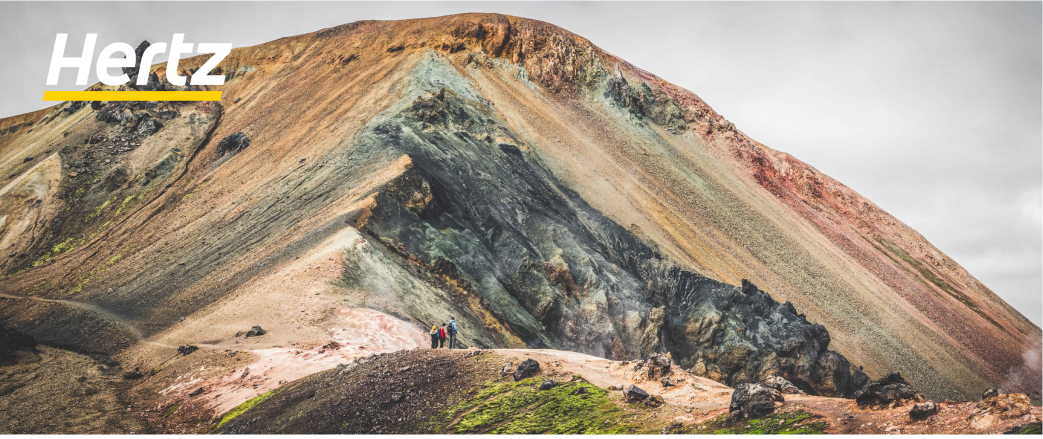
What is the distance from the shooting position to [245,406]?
1825cm

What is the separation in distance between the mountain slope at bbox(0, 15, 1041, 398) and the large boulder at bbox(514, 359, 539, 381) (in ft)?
35.5

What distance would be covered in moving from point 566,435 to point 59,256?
53.5m

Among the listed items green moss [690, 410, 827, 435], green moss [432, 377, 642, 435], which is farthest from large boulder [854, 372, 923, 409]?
green moss [432, 377, 642, 435]

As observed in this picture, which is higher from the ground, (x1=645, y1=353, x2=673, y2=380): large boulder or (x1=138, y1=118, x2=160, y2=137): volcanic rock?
(x1=138, y1=118, x2=160, y2=137): volcanic rock

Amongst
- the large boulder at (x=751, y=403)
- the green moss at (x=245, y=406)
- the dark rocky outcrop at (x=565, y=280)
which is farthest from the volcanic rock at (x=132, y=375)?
the large boulder at (x=751, y=403)

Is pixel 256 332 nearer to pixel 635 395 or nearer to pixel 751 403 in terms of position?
pixel 635 395

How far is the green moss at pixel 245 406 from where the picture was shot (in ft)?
58.3

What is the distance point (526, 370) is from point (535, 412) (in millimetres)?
1986

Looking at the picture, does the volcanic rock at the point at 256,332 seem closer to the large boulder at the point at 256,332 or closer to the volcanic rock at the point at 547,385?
the large boulder at the point at 256,332

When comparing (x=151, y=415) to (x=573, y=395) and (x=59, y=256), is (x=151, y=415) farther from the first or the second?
(x=59, y=256)

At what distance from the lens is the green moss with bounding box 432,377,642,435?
45.5 ft

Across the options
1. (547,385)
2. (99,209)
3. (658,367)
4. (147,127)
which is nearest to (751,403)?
(658,367)

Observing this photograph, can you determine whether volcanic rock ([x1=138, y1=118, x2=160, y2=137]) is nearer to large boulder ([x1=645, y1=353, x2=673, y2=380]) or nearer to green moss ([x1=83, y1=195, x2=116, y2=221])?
green moss ([x1=83, y1=195, x2=116, y2=221])

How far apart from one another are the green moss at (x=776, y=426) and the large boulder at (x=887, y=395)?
120 centimetres
